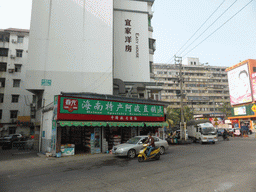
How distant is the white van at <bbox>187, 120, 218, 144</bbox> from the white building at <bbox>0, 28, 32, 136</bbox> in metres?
32.1

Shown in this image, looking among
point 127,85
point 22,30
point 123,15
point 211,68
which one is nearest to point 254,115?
point 127,85

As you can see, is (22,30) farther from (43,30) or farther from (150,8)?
(150,8)

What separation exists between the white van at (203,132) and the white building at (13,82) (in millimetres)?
32132

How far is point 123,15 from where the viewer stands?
2958 cm

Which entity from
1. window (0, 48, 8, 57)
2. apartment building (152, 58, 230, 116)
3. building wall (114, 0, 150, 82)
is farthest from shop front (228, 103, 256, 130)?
window (0, 48, 8, 57)

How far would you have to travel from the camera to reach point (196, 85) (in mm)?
79625

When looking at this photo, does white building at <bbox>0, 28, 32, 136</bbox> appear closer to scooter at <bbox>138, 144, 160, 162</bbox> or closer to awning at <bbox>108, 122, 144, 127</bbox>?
awning at <bbox>108, 122, 144, 127</bbox>

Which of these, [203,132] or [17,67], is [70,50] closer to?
Answer: [203,132]

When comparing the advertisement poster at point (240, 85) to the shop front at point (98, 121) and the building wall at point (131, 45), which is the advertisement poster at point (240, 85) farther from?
the shop front at point (98, 121)

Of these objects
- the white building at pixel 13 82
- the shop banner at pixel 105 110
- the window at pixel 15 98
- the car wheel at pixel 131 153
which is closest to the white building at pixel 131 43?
the shop banner at pixel 105 110

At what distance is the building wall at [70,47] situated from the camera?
893 inches

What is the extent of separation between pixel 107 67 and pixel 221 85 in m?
76.0

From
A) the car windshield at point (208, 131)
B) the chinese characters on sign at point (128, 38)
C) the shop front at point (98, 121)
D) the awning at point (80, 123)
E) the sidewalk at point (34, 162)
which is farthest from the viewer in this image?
the chinese characters on sign at point (128, 38)

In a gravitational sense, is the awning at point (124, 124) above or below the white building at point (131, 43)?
below
